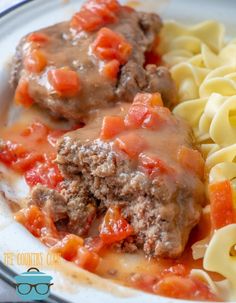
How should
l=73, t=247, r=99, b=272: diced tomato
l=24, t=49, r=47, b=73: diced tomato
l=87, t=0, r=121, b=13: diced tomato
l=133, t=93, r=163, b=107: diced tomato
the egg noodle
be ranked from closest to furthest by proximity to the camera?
l=73, t=247, r=99, b=272: diced tomato, the egg noodle, l=133, t=93, r=163, b=107: diced tomato, l=24, t=49, r=47, b=73: diced tomato, l=87, t=0, r=121, b=13: diced tomato

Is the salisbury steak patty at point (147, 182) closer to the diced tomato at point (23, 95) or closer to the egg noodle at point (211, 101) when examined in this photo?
the egg noodle at point (211, 101)

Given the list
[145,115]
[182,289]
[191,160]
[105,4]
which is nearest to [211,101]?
[145,115]

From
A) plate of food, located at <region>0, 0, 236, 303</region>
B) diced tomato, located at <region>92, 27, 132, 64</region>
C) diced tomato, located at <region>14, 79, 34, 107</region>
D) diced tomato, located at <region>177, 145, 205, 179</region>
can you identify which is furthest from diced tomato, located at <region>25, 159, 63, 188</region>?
diced tomato, located at <region>92, 27, 132, 64</region>

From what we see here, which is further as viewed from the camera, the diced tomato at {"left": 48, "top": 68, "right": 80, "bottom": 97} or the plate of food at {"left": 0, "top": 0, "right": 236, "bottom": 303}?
the diced tomato at {"left": 48, "top": 68, "right": 80, "bottom": 97}

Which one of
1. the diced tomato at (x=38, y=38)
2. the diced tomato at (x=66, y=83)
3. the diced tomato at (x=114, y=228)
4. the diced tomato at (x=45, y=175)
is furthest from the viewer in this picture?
the diced tomato at (x=38, y=38)

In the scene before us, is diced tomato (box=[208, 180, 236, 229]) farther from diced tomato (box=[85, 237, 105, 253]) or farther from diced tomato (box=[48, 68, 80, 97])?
diced tomato (box=[48, 68, 80, 97])

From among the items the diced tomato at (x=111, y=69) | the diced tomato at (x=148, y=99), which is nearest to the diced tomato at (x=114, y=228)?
the diced tomato at (x=148, y=99)
